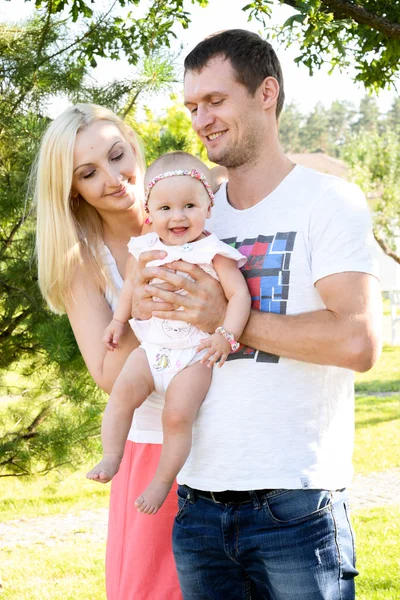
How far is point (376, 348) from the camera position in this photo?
6.82 feet

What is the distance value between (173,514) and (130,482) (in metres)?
0.20

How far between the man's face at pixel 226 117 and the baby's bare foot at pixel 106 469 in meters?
0.95

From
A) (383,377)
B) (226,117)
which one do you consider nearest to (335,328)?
(226,117)

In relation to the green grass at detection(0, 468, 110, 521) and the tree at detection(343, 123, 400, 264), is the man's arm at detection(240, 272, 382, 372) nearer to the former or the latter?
the green grass at detection(0, 468, 110, 521)

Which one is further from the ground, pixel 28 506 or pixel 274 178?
pixel 274 178

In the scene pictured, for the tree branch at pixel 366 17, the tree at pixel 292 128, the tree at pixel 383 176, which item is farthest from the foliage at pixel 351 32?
the tree at pixel 292 128

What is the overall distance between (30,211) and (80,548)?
121 inches

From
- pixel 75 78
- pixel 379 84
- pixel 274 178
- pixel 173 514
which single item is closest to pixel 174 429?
pixel 173 514

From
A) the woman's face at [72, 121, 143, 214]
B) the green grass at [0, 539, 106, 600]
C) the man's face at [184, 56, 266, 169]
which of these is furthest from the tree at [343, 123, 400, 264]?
the man's face at [184, 56, 266, 169]

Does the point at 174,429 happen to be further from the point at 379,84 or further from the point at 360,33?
the point at 379,84

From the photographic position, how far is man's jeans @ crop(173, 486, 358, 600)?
2.06m

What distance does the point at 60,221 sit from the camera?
2744mm

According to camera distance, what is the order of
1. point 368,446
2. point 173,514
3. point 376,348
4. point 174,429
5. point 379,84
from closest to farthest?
point 376,348 < point 174,429 < point 173,514 < point 379,84 < point 368,446

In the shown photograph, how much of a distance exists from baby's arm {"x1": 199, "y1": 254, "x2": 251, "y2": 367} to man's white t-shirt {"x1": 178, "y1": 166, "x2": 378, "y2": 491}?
50 millimetres
